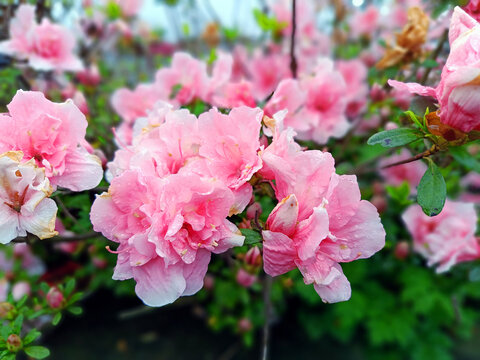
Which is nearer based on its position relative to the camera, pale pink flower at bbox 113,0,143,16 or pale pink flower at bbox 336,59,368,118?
pale pink flower at bbox 336,59,368,118

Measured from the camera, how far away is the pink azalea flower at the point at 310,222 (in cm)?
61

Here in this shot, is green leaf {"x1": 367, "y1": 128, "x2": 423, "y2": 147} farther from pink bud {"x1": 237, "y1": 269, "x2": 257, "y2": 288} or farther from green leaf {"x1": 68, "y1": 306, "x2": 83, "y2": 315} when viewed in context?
green leaf {"x1": 68, "y1": 306, "x2": 83, "y2": 315}

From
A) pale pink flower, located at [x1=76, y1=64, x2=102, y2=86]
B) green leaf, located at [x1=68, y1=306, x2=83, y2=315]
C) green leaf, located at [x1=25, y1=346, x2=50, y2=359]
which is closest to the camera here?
green leaf, located at [x1=25, y1=346, x2=50, y2=359]

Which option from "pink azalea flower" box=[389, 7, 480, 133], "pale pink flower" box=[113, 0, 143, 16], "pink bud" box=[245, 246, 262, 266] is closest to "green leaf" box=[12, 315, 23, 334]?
"pink bud" box=[245, 246, 262, 266]

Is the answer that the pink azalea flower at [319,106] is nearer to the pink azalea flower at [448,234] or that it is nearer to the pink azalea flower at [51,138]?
the pink azalea flower at [448,234]

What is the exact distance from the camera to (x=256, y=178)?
69 cm

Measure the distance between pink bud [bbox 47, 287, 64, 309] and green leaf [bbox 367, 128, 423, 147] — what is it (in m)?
0.78

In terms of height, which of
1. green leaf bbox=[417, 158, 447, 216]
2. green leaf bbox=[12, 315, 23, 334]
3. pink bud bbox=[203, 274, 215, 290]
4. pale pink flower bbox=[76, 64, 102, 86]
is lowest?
pink bud bbox=[203, 274, 215, 290]

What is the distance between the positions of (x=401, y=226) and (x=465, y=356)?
2.92 feet

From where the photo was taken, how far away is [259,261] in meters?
0.95

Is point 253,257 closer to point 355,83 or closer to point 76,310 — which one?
point 76,310

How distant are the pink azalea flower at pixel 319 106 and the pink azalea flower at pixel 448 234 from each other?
1.17ft

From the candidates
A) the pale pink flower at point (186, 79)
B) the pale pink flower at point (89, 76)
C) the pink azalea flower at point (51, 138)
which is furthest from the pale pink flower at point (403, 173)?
the pale pink flower at point (89, 76)

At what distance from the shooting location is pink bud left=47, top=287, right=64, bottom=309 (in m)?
0.91
